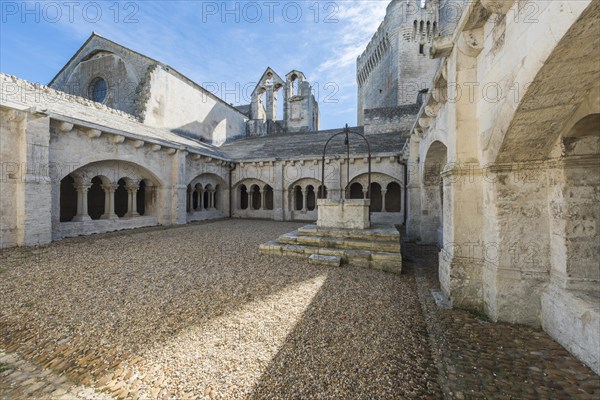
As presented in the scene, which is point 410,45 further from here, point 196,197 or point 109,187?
point 109,187

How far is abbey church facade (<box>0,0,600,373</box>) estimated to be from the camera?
8.11ft

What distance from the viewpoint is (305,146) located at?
15.4 m

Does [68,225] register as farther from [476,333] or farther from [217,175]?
[476,333]

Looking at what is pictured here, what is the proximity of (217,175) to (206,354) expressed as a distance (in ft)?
42.7

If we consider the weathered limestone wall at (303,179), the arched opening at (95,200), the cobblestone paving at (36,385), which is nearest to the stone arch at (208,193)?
the weathered limestone wall at (303,179)

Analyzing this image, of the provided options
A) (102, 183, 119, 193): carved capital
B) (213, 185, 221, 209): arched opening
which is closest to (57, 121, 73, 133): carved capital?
(102, 183, 119, 193): carved capital

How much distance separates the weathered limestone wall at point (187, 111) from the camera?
1462 cm

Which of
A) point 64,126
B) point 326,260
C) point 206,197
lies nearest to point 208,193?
point 206,197

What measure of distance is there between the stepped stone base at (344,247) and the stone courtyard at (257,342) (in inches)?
23.7

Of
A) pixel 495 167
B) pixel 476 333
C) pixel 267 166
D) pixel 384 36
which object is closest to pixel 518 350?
pixel 476 333

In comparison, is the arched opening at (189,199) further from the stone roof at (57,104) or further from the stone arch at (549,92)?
the stone arch at (549,92)

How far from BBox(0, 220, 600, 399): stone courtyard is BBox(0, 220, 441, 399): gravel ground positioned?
0.05 ft

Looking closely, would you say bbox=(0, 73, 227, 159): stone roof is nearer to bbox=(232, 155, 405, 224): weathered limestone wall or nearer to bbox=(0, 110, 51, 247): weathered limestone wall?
bbox=(0, 110, 51, 247): weathered limestone wall

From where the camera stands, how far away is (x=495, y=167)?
3.10 metres
